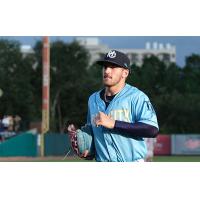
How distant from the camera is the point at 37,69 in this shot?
49250 mm

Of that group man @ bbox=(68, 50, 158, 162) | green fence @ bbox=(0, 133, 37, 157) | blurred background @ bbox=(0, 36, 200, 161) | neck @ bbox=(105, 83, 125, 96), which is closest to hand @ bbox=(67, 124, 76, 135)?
man @ bbox=(68, 50, 158, 162)

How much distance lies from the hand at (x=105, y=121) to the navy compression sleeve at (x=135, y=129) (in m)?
0.03

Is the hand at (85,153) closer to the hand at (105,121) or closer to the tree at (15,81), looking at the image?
the hand at (105,121)

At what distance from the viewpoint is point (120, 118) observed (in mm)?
3771

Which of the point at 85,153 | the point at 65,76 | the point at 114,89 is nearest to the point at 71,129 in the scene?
the point at 85,153

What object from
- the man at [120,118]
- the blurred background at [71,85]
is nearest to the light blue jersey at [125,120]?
the man at [120,118]

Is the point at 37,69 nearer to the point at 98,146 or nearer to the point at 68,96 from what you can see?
the point at 68,96

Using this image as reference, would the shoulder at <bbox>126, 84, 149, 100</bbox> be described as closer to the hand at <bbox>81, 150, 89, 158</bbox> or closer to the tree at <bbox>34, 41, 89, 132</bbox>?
the hand at <bbox>81, 150, 89, 158</bbox>

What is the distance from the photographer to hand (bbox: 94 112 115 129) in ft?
12.0

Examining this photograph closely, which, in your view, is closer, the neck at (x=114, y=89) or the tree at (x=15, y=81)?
the neck at (x=114, y=89)

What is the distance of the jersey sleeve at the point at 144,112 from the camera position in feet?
12.2

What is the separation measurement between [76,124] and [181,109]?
4088 cm

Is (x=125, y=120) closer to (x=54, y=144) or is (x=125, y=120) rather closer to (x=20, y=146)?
(x=20, y=146)
